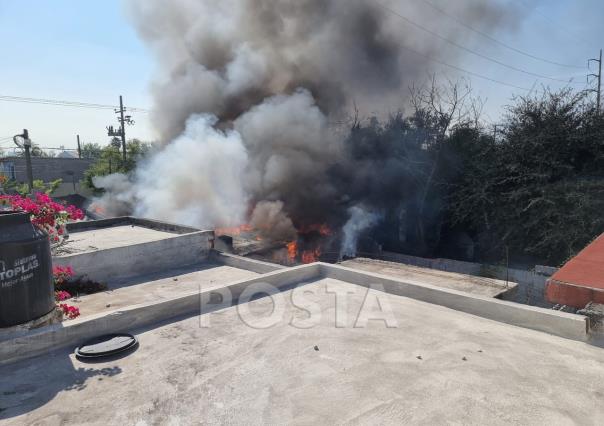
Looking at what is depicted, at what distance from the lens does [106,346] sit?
138 inches

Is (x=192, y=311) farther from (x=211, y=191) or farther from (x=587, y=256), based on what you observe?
(x=211, y=191)

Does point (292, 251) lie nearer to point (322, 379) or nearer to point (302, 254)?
point (302, 254)

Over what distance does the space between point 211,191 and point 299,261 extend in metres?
5.18

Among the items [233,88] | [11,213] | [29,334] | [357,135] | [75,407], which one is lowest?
[75,407]

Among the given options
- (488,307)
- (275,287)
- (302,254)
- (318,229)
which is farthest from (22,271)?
(318,229)

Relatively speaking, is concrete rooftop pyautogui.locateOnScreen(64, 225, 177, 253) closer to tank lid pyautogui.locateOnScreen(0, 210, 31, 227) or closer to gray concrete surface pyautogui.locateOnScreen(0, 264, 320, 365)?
gray concrete surface pyautogui.locateOnScreen(0, 264, 320, 365)

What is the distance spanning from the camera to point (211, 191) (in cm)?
1827

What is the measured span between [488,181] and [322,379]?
14.2m

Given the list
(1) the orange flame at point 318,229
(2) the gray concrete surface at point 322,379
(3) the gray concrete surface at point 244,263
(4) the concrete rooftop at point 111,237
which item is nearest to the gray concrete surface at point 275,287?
(2) the gray concrete surface at point 322,379

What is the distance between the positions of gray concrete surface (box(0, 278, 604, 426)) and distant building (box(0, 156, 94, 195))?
3552 cm

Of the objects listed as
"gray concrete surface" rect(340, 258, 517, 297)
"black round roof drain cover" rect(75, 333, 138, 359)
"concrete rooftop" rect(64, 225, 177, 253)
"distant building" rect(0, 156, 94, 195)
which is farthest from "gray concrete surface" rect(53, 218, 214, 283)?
"distant building" rect(0, 156, 94, 195)

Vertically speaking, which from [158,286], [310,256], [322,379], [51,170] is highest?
[51,170]

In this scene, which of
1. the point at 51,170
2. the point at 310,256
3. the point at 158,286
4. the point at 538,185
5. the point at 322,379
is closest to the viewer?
the point at 322,379

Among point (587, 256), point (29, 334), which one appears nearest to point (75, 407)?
point (29, 334)
